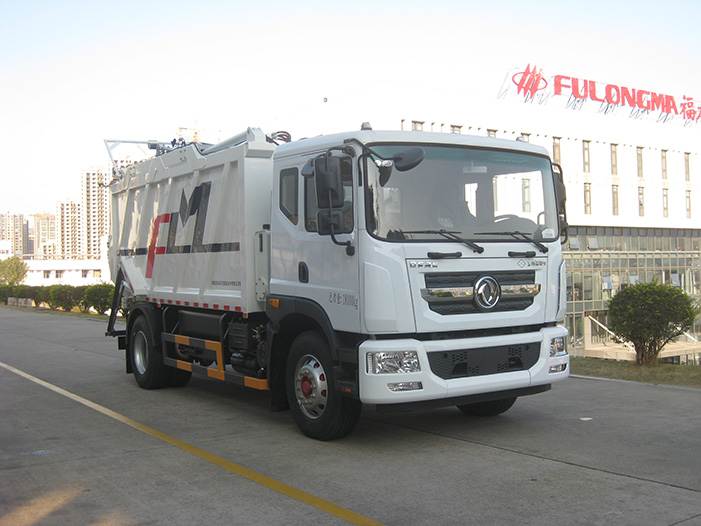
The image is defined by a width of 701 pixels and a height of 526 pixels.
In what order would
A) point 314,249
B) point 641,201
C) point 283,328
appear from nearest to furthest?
point 314,249, point 283,328, point 641,201

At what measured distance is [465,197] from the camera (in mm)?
6691

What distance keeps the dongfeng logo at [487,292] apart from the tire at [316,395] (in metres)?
1.45

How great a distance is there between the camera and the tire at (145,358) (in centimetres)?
1020

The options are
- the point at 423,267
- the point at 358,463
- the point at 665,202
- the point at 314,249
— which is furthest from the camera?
the point at 665,202

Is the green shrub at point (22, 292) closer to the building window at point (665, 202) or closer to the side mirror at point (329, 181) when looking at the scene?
the side mirror at point (329, 181)

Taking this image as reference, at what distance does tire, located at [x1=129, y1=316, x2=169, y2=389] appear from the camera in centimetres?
1020

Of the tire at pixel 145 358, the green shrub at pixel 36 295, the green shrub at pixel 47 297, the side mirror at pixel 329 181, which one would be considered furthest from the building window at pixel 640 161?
the side mirror at pixel 329 181

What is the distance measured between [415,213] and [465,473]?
87.5 inches

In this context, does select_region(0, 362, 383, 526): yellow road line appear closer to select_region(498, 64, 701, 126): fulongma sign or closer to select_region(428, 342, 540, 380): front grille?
select_region(428, 342, 540, 380): front grille

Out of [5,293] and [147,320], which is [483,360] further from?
[5,293]

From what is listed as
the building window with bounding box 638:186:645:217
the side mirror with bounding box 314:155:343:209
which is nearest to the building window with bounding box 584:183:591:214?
the building window with bounding box 638:186:645:217

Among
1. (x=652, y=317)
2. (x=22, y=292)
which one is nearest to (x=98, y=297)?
(x=22, y=292)

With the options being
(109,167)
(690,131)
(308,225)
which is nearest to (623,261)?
(690,131)

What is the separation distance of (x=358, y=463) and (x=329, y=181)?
2.40 meters
